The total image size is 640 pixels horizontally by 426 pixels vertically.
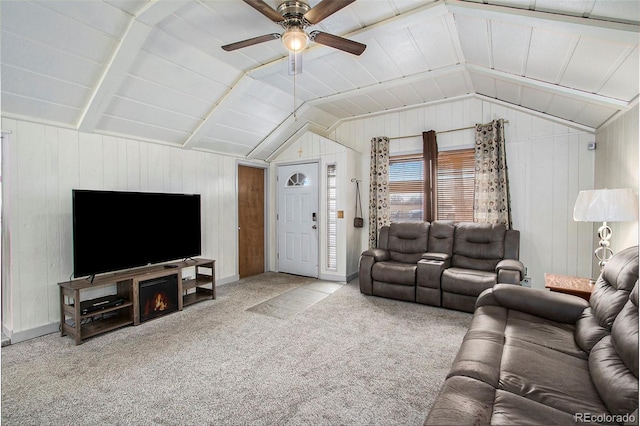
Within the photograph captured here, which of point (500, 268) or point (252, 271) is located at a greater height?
point (500, 268)

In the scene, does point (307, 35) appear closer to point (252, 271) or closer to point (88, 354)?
point (88, 354)

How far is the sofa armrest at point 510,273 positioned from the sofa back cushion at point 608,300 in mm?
1207

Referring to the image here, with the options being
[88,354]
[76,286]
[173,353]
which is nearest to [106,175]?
[76,286]

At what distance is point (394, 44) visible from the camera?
287 cm

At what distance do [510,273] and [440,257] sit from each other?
32.1 inches

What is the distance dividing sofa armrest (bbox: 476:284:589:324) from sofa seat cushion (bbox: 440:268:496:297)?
102 centimetres

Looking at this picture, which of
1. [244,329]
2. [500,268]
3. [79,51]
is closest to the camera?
[79,51]

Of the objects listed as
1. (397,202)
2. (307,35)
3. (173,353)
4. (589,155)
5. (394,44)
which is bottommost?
(173,353)

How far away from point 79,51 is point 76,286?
2113 millimetres

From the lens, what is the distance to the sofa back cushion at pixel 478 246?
382 centimetres

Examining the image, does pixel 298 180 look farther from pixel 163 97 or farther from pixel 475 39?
pixel 475 39

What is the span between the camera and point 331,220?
16.8 feet

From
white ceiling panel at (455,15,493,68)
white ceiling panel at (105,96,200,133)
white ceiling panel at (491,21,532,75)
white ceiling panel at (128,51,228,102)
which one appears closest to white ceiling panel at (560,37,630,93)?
white ceiling panel at (491,21,532,75)

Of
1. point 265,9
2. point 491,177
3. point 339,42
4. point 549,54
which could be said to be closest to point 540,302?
point 549,54
